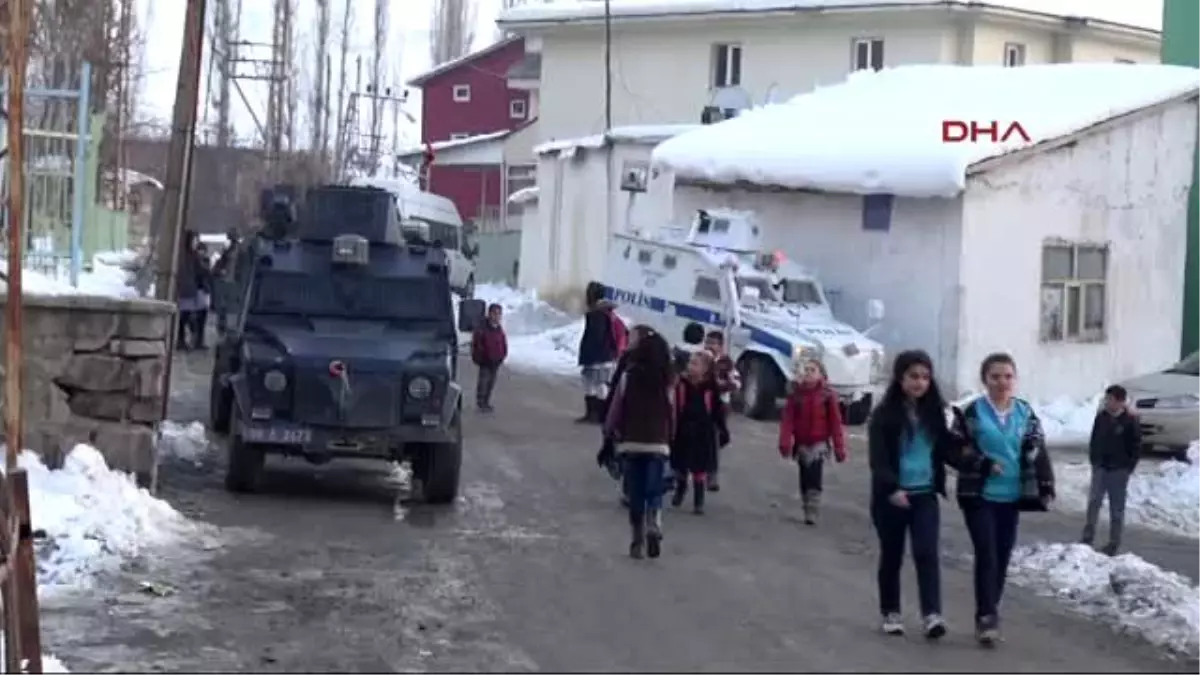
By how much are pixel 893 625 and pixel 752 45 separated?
129 ft

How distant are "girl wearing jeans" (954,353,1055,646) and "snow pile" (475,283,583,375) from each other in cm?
2375

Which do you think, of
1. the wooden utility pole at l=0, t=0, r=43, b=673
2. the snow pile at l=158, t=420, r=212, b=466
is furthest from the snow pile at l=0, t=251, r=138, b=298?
the wooden utility pole at l=0, t=0, r=43, b=673

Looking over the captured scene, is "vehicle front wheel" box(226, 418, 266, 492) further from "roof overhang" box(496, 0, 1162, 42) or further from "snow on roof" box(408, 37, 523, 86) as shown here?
"snow on roof" box(408, 37, 523, 86)

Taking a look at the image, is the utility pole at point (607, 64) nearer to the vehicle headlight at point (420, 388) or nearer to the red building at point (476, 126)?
the red building at point (476, 126)

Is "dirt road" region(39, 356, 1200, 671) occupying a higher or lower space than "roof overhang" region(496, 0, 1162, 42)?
lower

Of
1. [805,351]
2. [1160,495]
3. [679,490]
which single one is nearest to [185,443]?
[679,490]

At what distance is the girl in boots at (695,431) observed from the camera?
1789 centimetres

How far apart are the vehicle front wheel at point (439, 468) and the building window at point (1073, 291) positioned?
54.9ft

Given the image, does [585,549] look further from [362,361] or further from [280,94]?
[280,94]

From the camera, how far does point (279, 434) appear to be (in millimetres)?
16750

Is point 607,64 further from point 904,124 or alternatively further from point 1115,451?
point 1115,451

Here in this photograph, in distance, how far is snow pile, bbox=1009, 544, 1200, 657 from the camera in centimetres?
1299

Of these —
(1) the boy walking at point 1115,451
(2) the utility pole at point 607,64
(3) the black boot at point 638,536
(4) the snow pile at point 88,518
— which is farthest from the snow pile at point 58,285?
(2) the utility pole at point 607,64

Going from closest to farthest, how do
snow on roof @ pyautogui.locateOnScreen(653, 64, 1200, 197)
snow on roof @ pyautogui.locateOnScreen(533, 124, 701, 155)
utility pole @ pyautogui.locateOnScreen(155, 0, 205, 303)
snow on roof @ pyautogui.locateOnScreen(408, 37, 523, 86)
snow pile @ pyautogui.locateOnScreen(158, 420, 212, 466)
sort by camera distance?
utility pole @ pyautogui.locateOnScreen(155, 0, 205, 303) < snow pile @ pyautogui.locateOnScreen(158, 420, 212, 466) < snow on roof @ pyautogui.locateOnScreen(653, 64, 1200, 197) < snow on roof @ pyautogui.locateOnScreen(533, 124, 701, 155) < snow on roof @ pyautogui.locateOnScreen(408, 37, 523, 86)
